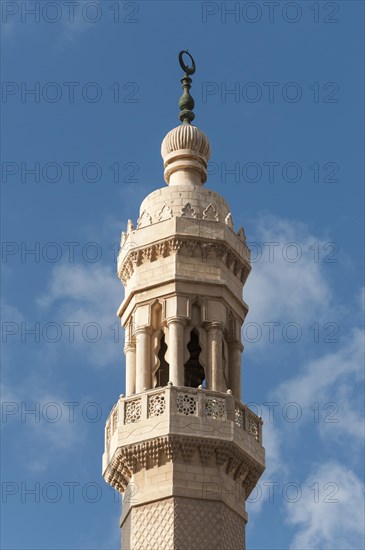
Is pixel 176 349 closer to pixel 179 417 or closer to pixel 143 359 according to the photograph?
pixel 143 359

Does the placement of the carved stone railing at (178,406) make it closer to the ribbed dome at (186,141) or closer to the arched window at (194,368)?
the arched window at (194,368)

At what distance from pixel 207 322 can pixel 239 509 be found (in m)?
3.71

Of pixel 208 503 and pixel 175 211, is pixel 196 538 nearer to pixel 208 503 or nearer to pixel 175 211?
pixel 208 503

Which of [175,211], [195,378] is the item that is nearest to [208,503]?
[195,378]

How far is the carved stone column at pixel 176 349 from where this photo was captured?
26.7 m

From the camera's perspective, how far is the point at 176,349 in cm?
2711

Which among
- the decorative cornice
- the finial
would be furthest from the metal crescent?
the decorative cornice

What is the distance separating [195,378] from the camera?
2803 cm

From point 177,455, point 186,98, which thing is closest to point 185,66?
point 186,98

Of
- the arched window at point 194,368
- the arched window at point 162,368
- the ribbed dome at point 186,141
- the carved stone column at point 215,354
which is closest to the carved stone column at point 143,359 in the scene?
the arched window at point 162,368

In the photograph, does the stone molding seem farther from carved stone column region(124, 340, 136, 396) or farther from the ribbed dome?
the ribbed dome

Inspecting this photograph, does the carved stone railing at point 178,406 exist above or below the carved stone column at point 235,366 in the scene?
below

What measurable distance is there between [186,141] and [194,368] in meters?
5.08

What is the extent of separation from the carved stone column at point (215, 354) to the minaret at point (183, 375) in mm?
20
